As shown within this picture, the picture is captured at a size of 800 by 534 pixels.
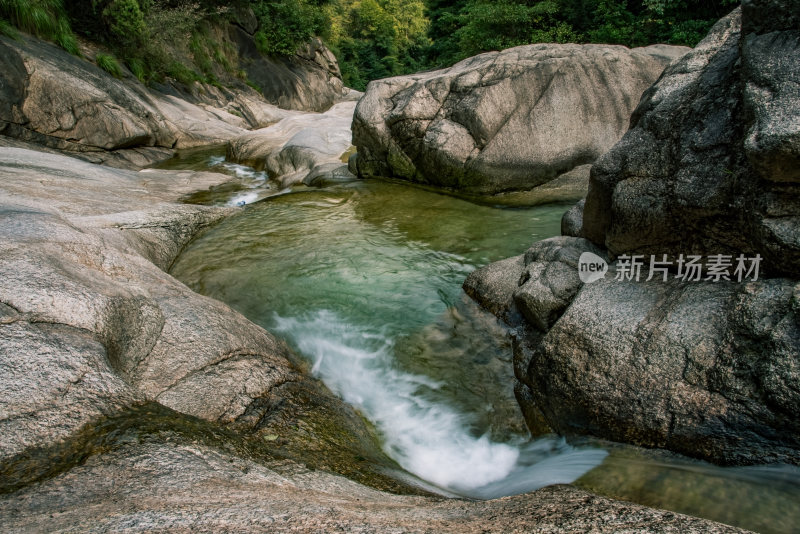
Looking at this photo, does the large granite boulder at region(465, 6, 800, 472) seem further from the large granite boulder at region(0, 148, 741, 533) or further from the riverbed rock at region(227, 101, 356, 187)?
the riverbed rock at region(227, 101, 356, 187)

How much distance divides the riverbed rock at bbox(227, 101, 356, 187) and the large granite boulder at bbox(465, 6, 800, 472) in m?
8.31

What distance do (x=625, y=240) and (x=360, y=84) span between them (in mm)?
41620

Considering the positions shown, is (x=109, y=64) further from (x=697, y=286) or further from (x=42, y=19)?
(x=697, y=286)

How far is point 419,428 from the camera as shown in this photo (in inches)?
163

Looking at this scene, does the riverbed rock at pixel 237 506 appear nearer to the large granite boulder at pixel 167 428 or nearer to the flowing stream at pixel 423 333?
the large granite boulder at pixel 167 428

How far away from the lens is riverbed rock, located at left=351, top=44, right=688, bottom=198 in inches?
380

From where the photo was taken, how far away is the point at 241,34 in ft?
86.6

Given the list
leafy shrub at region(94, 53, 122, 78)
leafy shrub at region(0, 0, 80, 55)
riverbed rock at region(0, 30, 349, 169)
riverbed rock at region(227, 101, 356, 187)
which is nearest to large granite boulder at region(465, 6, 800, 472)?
riverbed rock at region(227, 101, 356, 187)

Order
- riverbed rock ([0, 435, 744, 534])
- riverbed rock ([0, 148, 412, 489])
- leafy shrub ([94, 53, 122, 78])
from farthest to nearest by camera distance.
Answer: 1. leafy shrub ([94, 53, 122, 78])
2. riverbed rock ([0, 148, 412, 489])
3. riverbed rock ([0, 435, 744, 534])

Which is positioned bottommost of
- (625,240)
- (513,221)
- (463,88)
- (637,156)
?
(513,221)

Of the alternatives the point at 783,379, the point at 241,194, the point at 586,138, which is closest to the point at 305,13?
the point at 241,194

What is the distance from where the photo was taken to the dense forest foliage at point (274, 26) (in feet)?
46.7

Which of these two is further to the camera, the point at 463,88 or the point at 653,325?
the point at 463,88

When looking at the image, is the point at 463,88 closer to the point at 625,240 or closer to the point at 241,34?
the point at 625,240
